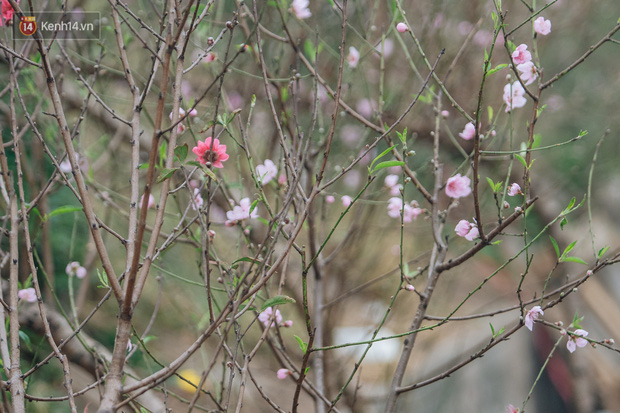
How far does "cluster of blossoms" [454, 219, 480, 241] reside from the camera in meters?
1.28

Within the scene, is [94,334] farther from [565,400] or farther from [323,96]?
[565,400]

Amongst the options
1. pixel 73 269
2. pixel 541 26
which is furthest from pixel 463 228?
pixel 73 269

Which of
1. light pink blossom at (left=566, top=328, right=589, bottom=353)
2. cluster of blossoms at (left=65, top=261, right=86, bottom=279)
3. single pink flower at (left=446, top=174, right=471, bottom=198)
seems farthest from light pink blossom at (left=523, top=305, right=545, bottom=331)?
cluster of blossoms at (left=65, top=261, right=86, bottom=279)

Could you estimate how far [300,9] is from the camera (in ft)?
5.79

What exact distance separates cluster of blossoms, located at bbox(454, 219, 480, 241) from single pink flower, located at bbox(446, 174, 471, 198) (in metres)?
0.15

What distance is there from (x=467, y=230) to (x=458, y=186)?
0.61ft

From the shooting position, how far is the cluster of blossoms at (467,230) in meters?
1.28

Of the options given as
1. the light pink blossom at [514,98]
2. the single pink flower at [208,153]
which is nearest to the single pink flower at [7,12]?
the single pink flower at [208,153]

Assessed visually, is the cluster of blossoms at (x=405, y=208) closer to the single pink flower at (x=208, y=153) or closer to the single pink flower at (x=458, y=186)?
the single pink flower at (x=458, y=186)

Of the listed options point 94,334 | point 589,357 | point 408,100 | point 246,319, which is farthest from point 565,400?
point 94,334

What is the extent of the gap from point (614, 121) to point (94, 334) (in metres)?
3.20

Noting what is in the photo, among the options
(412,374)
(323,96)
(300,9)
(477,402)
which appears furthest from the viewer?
(477,402)

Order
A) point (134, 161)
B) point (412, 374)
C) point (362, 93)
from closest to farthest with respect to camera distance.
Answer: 1. point (134, 161)
2. point (362, 93)
3. point (412, 374)

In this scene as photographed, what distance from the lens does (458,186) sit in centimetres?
146
